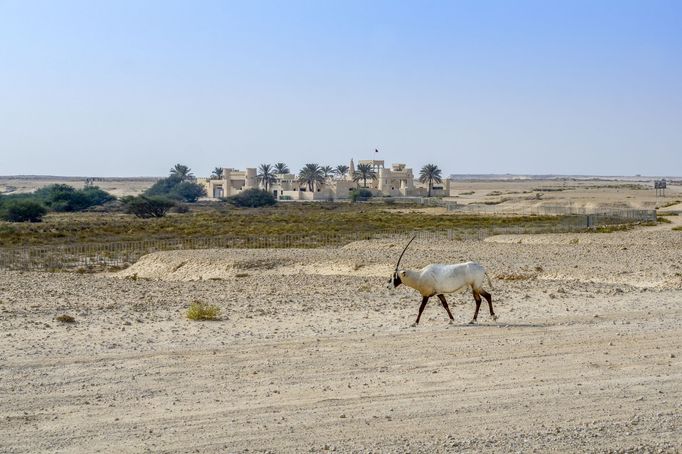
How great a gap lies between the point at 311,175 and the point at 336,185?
4418 millimetres

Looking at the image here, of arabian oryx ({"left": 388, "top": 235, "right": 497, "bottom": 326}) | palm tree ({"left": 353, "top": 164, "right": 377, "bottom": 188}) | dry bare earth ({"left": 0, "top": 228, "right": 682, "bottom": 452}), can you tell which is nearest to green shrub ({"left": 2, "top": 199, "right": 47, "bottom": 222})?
palm tree ({"left": 353, "top": 164, "right": 377, "bottom": 188})

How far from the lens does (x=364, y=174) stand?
155875 millimetres

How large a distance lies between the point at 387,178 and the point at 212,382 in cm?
14129

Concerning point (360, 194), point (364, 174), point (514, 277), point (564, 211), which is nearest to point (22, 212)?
point (564, 211)

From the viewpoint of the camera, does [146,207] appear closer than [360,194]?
Yes

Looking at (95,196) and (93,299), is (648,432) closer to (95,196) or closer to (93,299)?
(93,299)

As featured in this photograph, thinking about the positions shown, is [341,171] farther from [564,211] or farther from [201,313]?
[201,313]

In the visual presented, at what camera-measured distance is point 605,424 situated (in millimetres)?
11008

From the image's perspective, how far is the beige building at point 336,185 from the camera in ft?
483

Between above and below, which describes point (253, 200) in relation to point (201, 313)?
below

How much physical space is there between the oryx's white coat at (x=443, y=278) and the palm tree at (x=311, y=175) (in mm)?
129749

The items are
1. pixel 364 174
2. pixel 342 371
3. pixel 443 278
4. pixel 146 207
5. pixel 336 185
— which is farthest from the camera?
pixel 364 174

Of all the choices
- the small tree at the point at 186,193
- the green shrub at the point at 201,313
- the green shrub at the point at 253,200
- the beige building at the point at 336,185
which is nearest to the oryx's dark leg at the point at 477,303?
the green shrub at the point at 201,313

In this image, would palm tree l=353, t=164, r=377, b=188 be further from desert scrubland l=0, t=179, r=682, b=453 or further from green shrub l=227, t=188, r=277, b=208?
desert scrubland l=0, t=179, r=682, b=453
